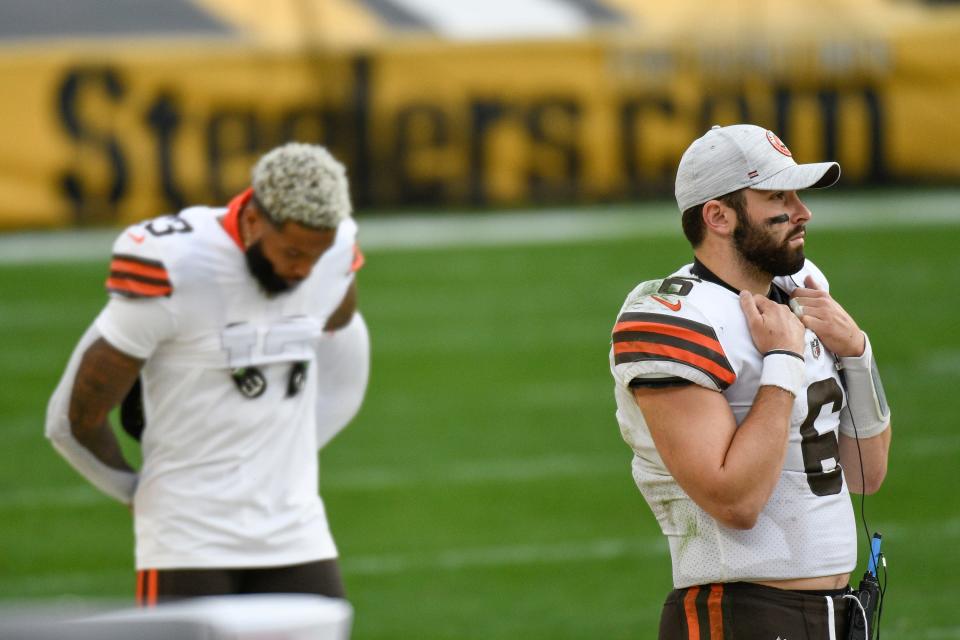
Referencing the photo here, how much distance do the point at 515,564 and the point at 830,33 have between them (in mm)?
9845

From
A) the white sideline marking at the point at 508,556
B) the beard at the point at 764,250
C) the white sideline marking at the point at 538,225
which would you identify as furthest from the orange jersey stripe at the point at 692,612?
the white sideline marking at the point at 538,225

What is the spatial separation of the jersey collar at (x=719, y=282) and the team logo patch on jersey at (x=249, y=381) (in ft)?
4.43

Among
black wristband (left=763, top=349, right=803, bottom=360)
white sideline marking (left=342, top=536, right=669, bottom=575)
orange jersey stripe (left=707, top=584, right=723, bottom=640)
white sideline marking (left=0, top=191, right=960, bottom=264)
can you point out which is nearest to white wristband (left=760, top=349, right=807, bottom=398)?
black wristband (left=763, top=349, right=803, bottom=360)

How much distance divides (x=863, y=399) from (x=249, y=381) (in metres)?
1.63

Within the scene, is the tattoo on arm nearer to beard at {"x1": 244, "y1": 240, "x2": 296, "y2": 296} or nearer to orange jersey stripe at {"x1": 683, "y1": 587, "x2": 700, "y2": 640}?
beard at {"x1": 244, "y1": 240, "x2": 296, "y2": 296}

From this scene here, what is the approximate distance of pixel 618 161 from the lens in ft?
50.8

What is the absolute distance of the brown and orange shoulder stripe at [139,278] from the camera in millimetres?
4191

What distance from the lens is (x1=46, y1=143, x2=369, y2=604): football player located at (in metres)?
4.21

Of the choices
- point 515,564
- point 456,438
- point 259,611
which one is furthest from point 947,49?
point 259,611

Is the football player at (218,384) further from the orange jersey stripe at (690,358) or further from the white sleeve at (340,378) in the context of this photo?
the orange jersey stripe at (690,358)

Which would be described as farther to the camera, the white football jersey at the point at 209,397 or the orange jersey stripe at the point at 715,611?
the white football jersey at the point at 209,397

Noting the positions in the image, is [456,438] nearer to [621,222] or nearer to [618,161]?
[621,222]

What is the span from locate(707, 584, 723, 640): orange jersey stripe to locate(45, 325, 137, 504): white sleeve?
1735 mm

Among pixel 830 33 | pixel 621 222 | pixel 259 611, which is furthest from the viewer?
pixel 830 33
